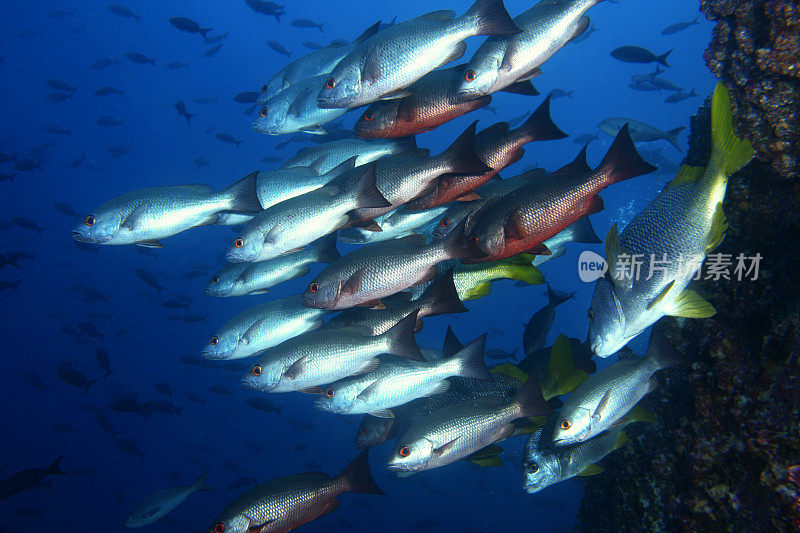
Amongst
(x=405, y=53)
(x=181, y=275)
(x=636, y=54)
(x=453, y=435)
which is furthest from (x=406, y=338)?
(x=181, y=275)

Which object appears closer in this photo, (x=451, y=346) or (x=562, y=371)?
(x=562, y=371)

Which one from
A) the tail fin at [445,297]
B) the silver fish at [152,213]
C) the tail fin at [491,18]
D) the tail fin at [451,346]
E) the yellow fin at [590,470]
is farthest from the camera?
the tail fin at [451,346]

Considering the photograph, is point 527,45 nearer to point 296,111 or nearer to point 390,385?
point 296,111

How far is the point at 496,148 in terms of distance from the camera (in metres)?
2.81

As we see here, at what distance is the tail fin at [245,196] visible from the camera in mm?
3422

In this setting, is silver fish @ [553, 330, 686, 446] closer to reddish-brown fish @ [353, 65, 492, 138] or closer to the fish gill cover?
the fish gill cover

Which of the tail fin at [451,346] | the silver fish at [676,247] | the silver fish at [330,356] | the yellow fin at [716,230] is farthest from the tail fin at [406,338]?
the yellow fin at [716,230]

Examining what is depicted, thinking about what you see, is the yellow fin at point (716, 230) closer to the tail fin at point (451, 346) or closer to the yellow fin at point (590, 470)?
the tail fin at point (451, 346)

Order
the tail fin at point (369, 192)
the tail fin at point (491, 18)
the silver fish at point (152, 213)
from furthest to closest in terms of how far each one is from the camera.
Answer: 1. the silver fish at point (152, 213)
2. the tail fin at point (369, 192)
3. the tail fin at point (491, 18)

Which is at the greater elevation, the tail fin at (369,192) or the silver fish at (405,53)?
the silver fish at (405,53)

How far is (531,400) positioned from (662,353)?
104cm

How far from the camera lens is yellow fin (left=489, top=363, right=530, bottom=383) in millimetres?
3629

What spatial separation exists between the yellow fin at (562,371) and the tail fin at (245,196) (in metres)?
3.06

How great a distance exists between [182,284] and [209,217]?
5165cm
